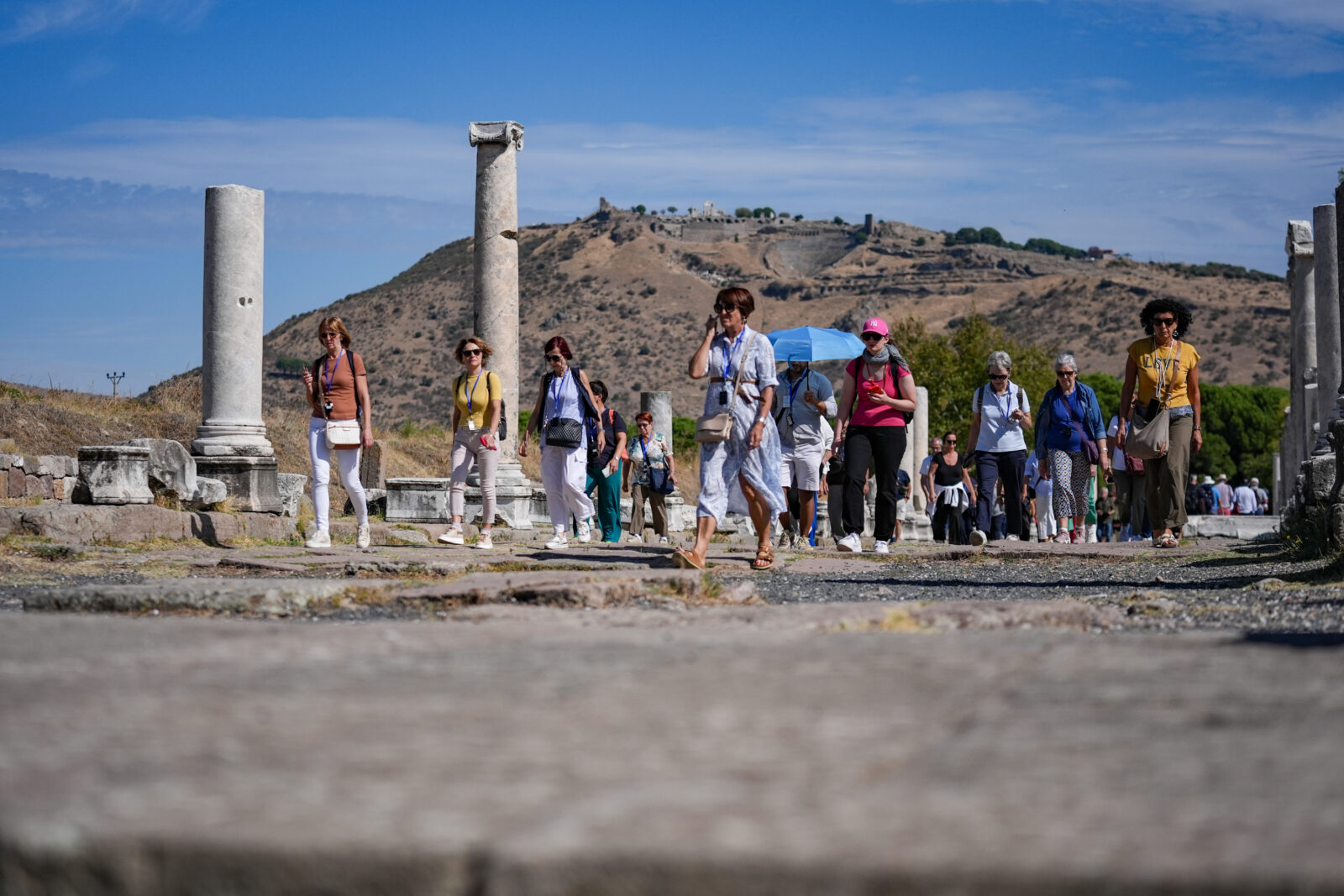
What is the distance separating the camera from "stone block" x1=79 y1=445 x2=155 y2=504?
1130cm

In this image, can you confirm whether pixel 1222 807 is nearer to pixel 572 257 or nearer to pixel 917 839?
pixel 917 839

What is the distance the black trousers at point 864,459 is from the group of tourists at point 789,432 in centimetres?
1

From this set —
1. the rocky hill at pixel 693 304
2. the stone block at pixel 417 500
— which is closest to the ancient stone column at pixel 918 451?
the stone block at pixel 417 500

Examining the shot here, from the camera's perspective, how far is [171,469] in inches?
472

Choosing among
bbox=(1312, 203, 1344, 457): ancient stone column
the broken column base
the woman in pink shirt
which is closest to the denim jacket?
the woman in pink shirt

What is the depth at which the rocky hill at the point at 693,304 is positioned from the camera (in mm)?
85938

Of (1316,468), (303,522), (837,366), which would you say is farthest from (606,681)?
(837,366)

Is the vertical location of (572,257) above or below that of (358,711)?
above

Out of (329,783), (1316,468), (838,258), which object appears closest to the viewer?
(329,783)

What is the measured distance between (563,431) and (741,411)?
3.08 m

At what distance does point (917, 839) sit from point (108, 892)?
83cm

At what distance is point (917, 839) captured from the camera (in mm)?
1371

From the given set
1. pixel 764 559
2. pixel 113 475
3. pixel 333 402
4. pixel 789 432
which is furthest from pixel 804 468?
pixel 113 475

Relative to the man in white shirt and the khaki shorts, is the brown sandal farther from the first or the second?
the man in white shirt
